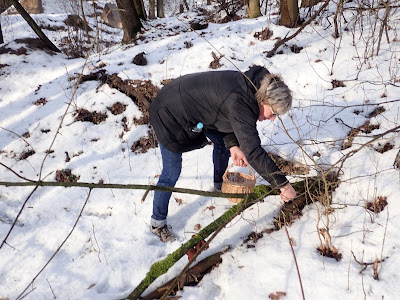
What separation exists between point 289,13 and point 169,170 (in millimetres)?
5492

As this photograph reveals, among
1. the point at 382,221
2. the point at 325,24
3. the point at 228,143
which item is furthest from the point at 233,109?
the point at 325,24

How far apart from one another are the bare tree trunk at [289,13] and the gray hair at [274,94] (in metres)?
5.16

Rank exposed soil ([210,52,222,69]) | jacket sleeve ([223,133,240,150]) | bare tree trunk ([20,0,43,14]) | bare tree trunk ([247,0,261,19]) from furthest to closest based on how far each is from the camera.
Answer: bare tree trunk ([20,0,43,14]) < bare tree trunk ([247,0,261,19]) < exposed soil ([210,52,222,69]) < jacket sleeve ([223,133,240,150])

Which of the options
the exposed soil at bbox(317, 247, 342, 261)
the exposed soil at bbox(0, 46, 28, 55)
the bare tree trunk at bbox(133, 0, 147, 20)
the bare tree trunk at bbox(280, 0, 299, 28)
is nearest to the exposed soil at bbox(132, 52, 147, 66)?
the exposed soil at bbox(0, 46, 28, 55)

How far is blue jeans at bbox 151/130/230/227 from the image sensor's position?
2.71 meters

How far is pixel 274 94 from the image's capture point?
2.14m

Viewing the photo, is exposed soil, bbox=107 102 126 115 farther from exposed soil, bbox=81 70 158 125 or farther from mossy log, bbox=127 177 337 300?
mossy log, bbox=127 177 337 300

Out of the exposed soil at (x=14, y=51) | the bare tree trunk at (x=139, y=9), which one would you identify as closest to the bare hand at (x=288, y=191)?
the exposed soil at (x=14, y=51)

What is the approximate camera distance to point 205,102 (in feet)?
8.16

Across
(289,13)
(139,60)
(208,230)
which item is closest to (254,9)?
A: (289,13)

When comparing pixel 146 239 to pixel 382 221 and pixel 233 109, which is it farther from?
pixel 382 221

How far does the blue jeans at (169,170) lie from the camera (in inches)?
107

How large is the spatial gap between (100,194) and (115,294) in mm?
1533

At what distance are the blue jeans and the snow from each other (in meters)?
0.29
